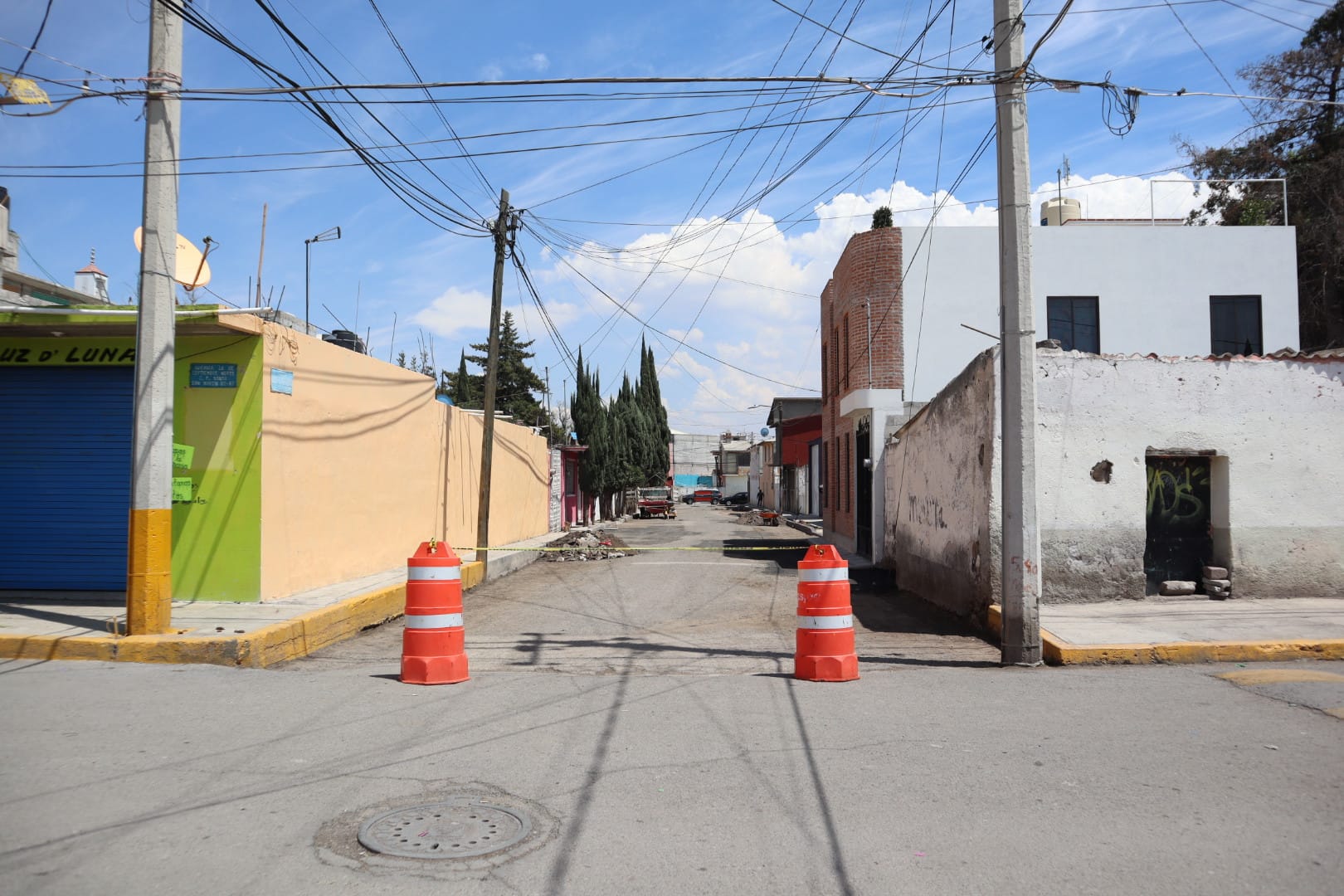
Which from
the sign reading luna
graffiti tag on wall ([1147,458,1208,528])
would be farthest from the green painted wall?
graffiti tag on wall ([1147,458,1208,528])

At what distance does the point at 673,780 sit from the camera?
16.7 ft

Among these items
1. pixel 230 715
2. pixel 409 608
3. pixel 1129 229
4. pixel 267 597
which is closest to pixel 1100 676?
pixel 409 608

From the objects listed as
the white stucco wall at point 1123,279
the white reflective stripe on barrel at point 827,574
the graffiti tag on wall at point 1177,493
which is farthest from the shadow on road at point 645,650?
the white stucco wall at point 1123,279

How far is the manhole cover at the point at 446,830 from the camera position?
409cm

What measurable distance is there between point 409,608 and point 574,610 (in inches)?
225

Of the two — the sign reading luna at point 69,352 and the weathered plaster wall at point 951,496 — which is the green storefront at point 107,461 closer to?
the sign reading luna at point 69,352

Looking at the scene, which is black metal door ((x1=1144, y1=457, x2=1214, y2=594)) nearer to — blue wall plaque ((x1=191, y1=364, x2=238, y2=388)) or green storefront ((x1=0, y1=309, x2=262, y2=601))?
green storefront ((x1=0, y1=309, x2=262, y2=601))

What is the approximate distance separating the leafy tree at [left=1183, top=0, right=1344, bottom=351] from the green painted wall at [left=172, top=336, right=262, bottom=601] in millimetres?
27493

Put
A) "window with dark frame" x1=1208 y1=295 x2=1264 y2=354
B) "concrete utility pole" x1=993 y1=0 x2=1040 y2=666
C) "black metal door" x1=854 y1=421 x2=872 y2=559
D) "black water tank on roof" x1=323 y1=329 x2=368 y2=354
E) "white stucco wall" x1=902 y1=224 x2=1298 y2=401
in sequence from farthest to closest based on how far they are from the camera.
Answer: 1. "black metal door" x1=854 y1=421 x2=872 y2=559
2. "window with dark frame" x1=1208 y1=295 x2=1264 y2=354
3. "white stucco wall" x1=902 y1=224 x2=1298 y2=401
4. "black water tank on roof" x1=323 y1=329 x2=368 y2=354
5. "concrete utility pole" x1=993 y1=0 x2=1040 y2=666

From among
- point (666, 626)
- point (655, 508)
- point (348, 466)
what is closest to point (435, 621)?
point (666, 626)

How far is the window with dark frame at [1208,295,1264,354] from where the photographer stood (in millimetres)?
20297

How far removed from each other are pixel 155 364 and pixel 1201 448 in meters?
11.6

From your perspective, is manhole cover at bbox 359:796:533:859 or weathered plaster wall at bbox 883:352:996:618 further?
weathered plaster wall at bbox 883:352:996:618

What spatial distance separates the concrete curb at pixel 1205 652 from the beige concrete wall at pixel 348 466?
9131 mm
